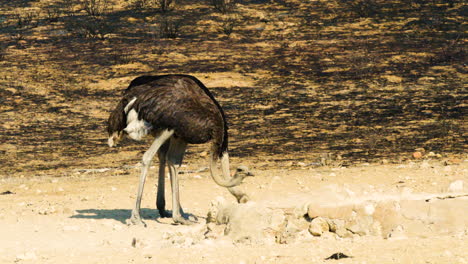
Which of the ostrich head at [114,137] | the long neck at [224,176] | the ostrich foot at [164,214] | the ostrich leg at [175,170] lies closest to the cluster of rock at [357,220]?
the long neck at [224,176]

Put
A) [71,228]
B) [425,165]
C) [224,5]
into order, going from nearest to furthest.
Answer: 1. [71,228]
2. [425,165]
3. [224,5]

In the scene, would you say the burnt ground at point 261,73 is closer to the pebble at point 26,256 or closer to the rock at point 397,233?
the rock at point 397,233

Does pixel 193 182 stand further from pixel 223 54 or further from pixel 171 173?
pixel 223 54

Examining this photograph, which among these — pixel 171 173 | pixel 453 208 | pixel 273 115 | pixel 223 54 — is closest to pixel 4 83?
pixel 223 54

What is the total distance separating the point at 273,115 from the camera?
53.4ft

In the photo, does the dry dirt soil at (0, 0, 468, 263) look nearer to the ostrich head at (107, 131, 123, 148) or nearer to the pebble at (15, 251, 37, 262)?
the pebble at (15, 251, 37, 262)

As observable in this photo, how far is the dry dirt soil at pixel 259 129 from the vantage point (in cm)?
729

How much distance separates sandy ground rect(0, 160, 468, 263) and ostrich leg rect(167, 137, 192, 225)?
0.47ft

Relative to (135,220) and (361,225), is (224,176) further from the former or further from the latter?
(361,225)

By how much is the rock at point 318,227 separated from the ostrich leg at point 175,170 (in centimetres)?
192

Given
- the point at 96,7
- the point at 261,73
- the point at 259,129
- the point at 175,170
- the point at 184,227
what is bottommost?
the point at 259,129

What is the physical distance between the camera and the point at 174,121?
872 centimetres

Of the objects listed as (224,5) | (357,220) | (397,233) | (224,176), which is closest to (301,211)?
(357,220)

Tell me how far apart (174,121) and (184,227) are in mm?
1094
